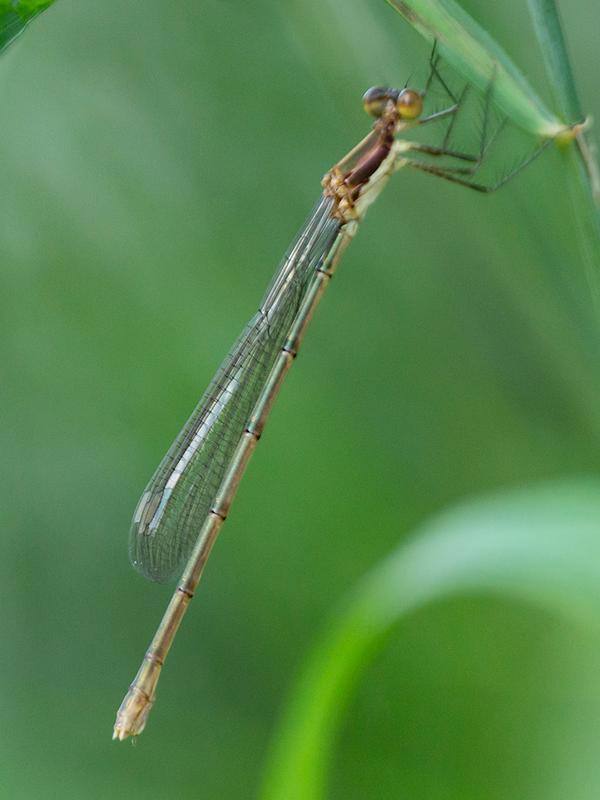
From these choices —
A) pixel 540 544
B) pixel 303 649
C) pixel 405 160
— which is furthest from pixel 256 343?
pixel 540 544

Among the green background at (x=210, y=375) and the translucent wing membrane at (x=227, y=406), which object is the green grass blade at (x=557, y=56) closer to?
the green background at (x=210, y=375)

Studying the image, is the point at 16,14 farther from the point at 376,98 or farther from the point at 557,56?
the point at 376,98

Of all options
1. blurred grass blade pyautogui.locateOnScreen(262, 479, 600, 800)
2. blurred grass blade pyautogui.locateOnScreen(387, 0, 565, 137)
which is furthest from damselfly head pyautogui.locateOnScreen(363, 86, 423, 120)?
blurred grass blade pyautogui.locateOnScreen(262, 479, 600, 800)

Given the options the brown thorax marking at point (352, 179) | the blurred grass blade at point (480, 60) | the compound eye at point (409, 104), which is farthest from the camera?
the brown thorax marking at point (352, 179)

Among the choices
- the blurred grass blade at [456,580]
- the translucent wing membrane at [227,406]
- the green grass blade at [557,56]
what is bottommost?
the blurred grass blade at [456,580]

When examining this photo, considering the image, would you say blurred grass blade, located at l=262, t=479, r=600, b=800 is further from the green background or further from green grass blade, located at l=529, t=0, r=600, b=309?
the green background

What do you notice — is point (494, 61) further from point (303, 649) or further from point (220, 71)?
point (303, 649)

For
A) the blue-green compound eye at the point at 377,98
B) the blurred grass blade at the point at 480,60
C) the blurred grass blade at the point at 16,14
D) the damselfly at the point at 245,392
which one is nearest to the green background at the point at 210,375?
the blue-green compound eye at the point at 377,98
